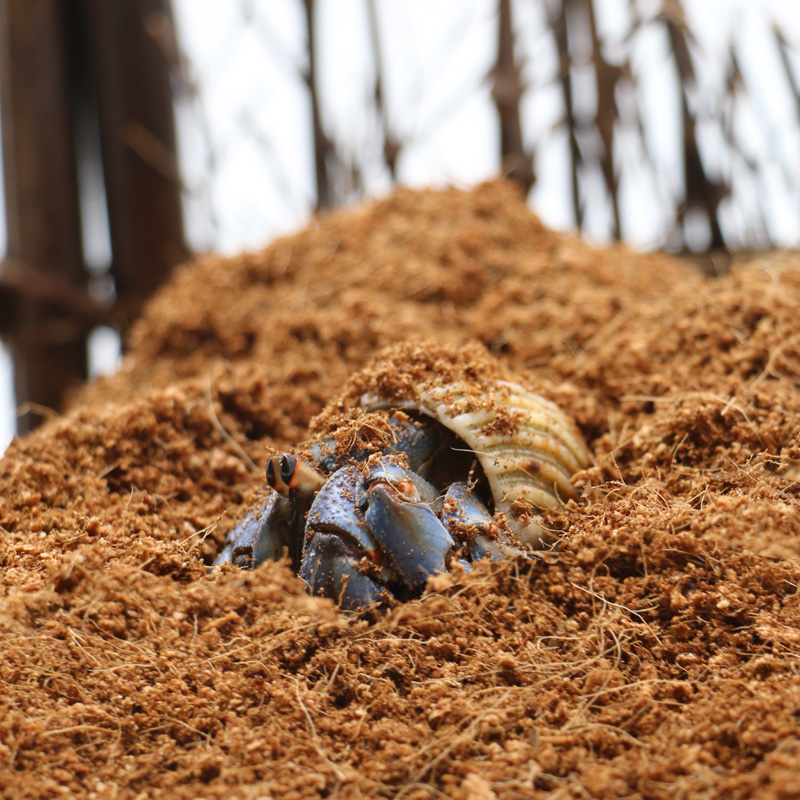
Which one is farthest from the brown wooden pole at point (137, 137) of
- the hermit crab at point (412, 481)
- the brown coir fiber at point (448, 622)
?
the hermit crab at point (412, 481)

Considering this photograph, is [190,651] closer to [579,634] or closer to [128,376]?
[579,634]

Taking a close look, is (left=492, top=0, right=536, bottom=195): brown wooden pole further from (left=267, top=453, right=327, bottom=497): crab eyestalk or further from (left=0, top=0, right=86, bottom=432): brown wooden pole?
(left=267, top=453, right=327, bottom=497): crab eyestalk

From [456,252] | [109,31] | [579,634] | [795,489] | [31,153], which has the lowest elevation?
[579,634]

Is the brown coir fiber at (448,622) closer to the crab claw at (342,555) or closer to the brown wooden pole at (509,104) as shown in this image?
the crab claw at (342,555)

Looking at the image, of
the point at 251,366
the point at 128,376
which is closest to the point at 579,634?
the point at 251,366

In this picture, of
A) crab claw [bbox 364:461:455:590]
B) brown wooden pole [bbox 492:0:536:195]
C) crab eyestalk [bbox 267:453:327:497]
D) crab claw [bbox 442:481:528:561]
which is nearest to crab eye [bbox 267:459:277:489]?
crab eyestalk [bbox 267:453:327:497]

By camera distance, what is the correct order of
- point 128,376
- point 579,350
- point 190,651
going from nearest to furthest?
point 190,651
point 579,350
point 128,376
